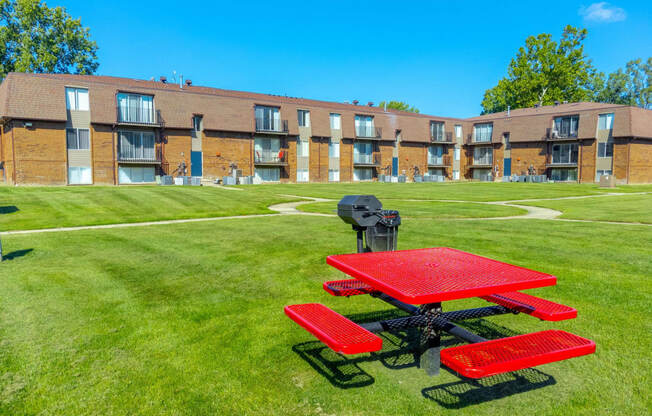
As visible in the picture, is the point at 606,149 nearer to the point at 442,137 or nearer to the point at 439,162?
the point at 442,137

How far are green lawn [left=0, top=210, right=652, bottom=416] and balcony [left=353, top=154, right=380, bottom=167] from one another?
46245 millimetres

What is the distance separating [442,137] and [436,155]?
8.37ft

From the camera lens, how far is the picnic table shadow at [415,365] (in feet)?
11.5

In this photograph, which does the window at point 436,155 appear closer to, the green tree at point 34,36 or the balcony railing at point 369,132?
the balcony railing at point 369,132

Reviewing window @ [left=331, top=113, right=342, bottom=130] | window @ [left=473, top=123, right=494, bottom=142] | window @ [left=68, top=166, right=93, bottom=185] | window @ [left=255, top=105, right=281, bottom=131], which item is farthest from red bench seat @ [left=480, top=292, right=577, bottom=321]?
window @ [left=473, top=123, right=494, bottom=142]

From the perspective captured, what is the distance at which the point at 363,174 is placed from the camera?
184 ft

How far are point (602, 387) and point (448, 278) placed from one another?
1458 millimetres

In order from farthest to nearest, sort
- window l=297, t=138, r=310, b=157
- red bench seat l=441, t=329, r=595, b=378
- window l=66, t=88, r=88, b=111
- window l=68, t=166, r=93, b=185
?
window l=297, t=138, r=310, b=157, window l=68, t=166, r=93, b=185, window l=66, t=88, r=88, b=111, red bench seat l=441, t=329, r=595, b=378

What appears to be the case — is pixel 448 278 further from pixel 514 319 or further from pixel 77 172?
pixel 77 172

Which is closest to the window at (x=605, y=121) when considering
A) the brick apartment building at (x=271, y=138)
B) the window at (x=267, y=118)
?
the brick apartment building at (x=271, y=138)

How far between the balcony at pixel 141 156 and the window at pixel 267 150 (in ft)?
32.9

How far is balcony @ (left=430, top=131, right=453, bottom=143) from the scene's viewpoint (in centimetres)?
6008

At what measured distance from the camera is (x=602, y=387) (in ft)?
11.6

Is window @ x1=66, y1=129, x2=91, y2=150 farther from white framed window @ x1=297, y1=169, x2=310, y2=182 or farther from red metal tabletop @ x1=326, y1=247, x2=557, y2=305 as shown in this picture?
red metal tabletop @ x1=326, y1=247, x2=557, y2=305
